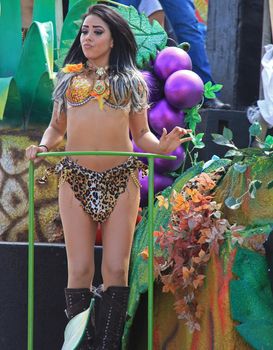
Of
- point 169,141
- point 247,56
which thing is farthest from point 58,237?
point 247,56

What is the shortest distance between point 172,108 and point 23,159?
847 mm

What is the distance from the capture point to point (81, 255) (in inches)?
161

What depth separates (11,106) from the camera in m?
5.13

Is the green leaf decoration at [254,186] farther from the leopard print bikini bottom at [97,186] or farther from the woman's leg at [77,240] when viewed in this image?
the woman's leg at [77,240]

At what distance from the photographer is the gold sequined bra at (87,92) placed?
4.09 metres

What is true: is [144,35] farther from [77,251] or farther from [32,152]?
[77,251]

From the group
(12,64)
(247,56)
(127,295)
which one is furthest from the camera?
(247,56)

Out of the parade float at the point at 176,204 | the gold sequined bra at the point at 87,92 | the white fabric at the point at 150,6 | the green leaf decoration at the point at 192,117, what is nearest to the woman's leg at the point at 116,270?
the parade float at the point at 176,204

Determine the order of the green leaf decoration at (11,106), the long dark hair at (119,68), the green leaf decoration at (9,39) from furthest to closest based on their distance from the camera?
the green leaf decoration at (9,39), the green leaf decoration at (11,106), the long dark hair at (119,68)

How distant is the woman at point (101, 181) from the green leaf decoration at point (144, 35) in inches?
41.3

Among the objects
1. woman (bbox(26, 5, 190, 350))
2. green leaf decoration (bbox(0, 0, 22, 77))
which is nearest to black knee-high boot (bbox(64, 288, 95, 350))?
woman (bbox(26, 5, 190, 350))

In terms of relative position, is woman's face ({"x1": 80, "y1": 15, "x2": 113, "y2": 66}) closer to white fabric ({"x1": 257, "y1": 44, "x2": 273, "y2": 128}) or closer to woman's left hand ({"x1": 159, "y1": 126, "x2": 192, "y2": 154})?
woman's left hand ({"x1": 159, "y1": 126, "x2": 192, "y2": 154})

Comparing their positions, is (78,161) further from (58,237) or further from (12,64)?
(12,64)

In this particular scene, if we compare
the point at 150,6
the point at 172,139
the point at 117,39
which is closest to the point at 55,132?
the point at 117,39
